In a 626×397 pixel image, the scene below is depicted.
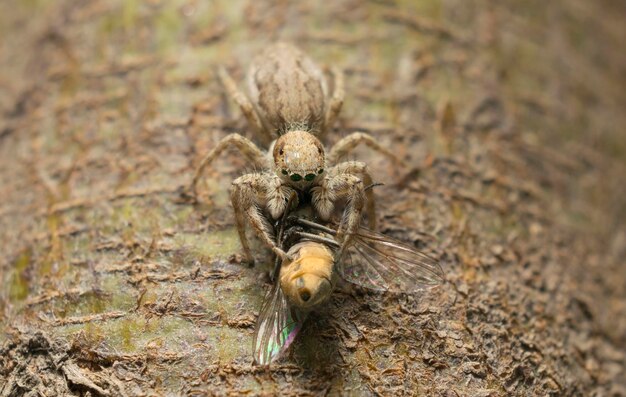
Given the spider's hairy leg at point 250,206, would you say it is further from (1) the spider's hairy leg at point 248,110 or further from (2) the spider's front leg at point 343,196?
(1) the spider's hairy leg at point 248,110

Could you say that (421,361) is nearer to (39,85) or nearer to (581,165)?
(581,165)

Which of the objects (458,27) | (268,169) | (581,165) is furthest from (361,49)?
(581,165)

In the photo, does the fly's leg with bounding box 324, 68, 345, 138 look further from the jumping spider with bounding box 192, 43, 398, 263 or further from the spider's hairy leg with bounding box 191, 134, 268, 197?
the spider's hairy leg with bounding box 191, 134, 268, 197

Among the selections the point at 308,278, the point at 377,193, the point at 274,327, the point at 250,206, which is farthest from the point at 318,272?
the point at 377,193

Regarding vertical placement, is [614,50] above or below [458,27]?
below

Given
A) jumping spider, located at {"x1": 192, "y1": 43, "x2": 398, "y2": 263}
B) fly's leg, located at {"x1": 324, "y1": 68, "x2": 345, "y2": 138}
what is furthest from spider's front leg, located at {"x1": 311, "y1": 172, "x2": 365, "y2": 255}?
fly's leg, located at {"x1": 324, "y1": 68, "x2": 345, "y2": 138}
